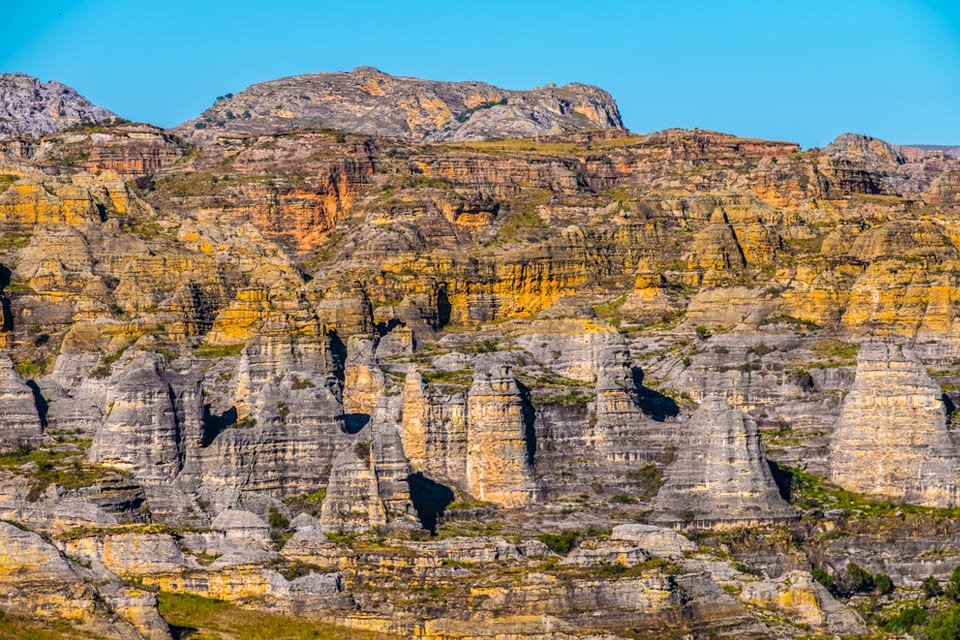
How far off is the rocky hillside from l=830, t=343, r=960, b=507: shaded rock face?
0.10m

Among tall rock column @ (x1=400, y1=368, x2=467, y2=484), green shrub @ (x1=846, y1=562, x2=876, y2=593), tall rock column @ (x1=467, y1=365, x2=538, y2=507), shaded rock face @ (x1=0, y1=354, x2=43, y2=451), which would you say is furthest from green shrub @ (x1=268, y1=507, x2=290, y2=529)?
green shrub @ (x1=846, y1=562, x2=876, y2=593)

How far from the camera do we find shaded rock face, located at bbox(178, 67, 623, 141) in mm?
180125

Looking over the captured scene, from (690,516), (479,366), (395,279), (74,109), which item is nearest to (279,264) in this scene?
(395,279)

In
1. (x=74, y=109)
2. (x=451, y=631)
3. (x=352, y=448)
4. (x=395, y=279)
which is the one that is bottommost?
(x=451, y=631)

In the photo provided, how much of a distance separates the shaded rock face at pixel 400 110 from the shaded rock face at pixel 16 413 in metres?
77.1

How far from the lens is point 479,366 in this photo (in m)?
95.1

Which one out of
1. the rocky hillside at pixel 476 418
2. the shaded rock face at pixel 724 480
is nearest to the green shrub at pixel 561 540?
the rocky hillside at pixel 476 418

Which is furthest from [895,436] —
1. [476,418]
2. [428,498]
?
[428,498]

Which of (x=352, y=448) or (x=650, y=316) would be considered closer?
(x=352, y=448)

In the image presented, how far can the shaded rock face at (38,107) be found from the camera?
17262cm

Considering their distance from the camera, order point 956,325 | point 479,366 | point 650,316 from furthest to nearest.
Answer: point 650,316, point 956,325, point 479,366

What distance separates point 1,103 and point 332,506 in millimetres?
94530

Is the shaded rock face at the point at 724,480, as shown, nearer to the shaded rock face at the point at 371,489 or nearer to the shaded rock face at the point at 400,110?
the shaded rock face at the point at 371,489

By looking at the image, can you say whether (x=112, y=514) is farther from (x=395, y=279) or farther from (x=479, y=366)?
(x=395, y=279)
